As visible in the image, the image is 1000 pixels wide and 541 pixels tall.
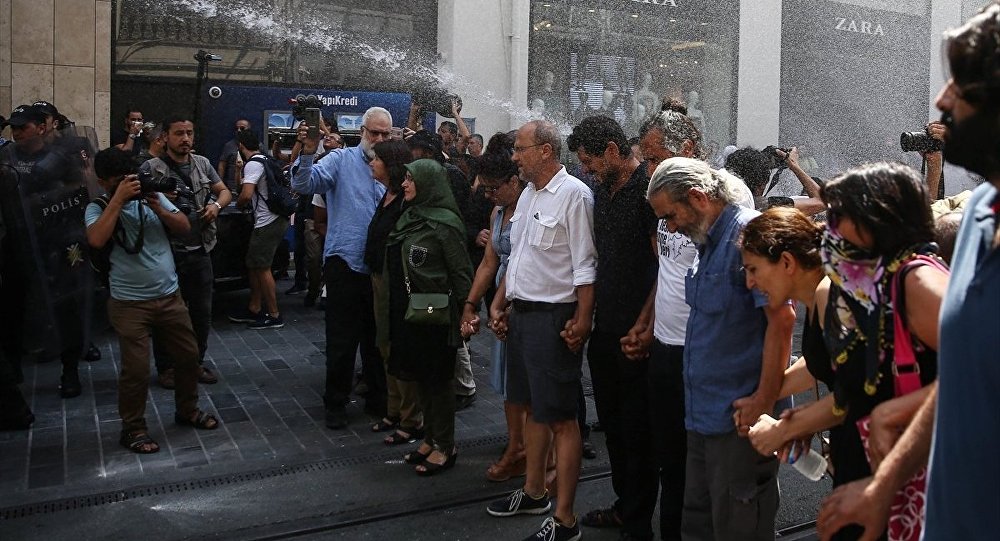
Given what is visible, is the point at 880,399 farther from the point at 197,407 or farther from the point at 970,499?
the point at 197,407

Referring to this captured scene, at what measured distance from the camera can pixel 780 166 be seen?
6.83 meters

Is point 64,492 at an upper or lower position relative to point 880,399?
lower

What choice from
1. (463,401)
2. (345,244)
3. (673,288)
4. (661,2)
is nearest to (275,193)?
(345,244)

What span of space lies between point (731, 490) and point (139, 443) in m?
3.56

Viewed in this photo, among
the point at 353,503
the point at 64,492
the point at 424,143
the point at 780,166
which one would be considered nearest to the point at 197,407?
the point at 64,492

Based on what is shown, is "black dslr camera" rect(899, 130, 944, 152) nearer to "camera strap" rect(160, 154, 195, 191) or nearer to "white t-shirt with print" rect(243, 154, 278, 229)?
"camera strap" rect(160, 154, 195, 191)

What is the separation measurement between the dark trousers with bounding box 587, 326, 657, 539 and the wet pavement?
0.27 m

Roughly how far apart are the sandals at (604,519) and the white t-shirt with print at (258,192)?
200 inches

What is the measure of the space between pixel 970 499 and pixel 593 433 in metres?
4.42

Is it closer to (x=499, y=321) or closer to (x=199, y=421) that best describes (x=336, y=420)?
(x=199, y=421)

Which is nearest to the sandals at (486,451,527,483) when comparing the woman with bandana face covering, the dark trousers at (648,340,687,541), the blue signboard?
the dark trousers at (648,340,687,541)

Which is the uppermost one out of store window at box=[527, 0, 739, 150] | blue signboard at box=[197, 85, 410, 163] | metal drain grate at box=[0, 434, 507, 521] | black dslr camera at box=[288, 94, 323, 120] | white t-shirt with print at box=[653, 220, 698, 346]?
store window at box=[527, 0, 739, 150]

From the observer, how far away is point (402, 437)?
5621 millimetres

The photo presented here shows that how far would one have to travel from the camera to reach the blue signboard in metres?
11.0
